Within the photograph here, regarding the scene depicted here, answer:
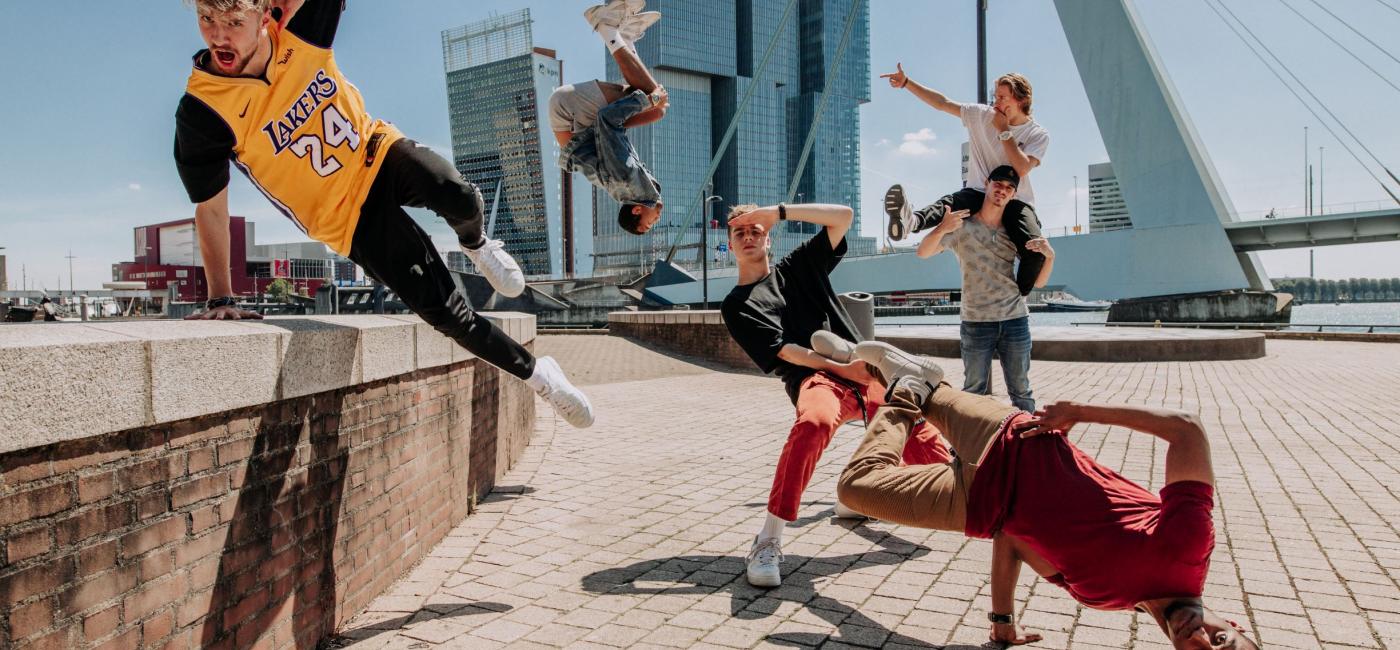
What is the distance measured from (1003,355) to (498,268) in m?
2.89

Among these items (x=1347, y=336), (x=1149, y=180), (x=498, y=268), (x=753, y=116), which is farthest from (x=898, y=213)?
(x=753, y=116)

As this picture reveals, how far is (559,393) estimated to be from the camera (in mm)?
3846

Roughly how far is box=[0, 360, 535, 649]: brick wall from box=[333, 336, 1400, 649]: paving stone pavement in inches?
13.5

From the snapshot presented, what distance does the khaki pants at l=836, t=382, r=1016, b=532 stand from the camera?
2699 mm

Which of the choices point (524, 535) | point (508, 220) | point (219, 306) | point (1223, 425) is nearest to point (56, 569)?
point (219, 306)

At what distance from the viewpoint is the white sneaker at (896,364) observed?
10.1 ft

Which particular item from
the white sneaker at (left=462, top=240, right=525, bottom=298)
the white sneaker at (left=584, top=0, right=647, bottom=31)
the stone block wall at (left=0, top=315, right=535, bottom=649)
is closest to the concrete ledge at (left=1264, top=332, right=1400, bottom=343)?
the white sneaker at (left=584, top=0, right=647, bottom=31)

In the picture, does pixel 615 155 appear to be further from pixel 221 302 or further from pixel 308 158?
pixel 221 302

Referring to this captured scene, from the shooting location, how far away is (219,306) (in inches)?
126

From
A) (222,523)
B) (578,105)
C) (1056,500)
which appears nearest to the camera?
(222,523)

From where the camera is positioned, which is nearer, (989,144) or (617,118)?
(617,118)

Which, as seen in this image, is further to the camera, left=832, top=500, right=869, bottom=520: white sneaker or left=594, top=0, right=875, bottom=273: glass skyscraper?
left=594, top=0, right=875, bottom=273: glass skyscraper

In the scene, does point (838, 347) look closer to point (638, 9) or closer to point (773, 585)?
point (773, 585)

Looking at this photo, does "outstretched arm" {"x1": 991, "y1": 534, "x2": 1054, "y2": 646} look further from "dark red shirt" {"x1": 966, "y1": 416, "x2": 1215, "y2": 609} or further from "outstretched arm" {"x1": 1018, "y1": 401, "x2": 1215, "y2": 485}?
"outstretched arm" {"x1": 1018, "y1": 401, "x2": 1215, "y2": 485}
